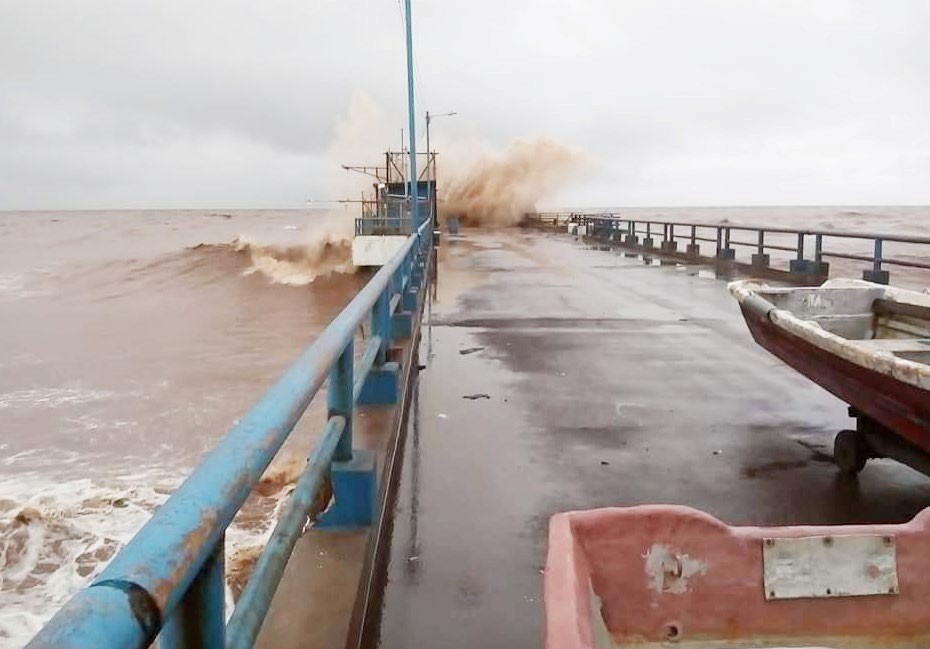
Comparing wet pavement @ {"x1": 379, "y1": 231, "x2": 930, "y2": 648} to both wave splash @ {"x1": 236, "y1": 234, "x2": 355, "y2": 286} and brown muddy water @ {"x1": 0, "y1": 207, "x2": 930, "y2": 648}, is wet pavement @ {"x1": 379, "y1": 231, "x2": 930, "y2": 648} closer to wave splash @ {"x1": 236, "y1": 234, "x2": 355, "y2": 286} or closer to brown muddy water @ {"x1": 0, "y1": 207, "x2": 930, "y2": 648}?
brown muddy water @ {"x1": 0, "y1": 207, "x2": 930, "y2": 648}

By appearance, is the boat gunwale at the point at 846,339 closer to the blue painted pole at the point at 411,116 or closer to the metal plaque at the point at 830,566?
the metal plaque at the point at 830,566

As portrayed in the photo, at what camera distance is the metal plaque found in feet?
7.76

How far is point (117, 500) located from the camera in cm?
662

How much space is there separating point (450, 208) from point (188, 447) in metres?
48.4

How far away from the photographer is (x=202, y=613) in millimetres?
1496

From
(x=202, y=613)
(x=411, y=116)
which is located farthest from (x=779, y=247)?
(x=202, y=613)

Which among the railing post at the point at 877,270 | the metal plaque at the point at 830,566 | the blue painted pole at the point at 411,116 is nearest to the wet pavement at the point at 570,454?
the metal plaque at the point at 830,566

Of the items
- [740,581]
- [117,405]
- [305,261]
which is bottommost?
[117,405]

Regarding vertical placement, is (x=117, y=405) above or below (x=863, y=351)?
below

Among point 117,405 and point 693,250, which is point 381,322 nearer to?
point 117,405

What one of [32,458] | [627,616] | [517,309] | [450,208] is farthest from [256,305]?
[450,208]

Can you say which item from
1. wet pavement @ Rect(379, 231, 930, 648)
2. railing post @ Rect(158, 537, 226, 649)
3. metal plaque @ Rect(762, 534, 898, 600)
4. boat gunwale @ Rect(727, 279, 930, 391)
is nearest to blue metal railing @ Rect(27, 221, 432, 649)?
railing post @ Rect(158, 537, 226, 649)

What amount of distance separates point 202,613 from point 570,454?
3.77 metres

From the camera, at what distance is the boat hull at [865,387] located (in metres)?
3.67
